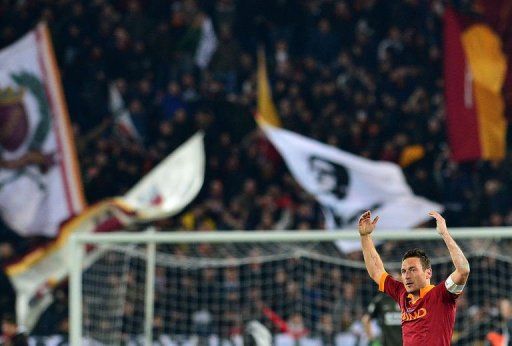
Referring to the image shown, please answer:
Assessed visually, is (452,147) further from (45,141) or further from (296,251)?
(45,141)

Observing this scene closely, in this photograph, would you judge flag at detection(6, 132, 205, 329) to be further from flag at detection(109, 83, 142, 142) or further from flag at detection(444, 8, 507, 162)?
flag at detection(444, 8, 507, 162)

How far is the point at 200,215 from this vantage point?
16.5 m

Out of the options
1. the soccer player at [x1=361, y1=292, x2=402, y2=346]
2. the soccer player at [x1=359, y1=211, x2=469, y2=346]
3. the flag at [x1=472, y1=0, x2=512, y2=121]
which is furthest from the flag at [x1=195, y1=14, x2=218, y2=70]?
the soccer player at [x1=359, y1=211, x2=469, y2=346]

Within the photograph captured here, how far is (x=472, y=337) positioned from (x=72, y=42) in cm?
685

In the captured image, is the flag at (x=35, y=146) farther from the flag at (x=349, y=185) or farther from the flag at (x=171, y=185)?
the flag at (x=349, y=185)

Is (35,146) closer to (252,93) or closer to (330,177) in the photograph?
(330,177)

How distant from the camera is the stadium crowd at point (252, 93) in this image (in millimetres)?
16875

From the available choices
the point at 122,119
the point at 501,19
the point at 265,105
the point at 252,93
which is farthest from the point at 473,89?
the point at 122,119

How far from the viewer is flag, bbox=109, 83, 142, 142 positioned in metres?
17.6

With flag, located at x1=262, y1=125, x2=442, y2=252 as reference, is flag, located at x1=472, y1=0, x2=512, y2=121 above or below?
above

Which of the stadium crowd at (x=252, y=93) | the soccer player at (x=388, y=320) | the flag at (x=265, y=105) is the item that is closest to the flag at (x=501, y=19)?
the stadium crowd at (x=252, y=93)

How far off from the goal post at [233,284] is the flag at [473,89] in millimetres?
1755

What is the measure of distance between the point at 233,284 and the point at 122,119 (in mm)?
3269

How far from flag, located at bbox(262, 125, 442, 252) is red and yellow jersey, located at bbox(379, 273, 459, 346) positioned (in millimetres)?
5955
